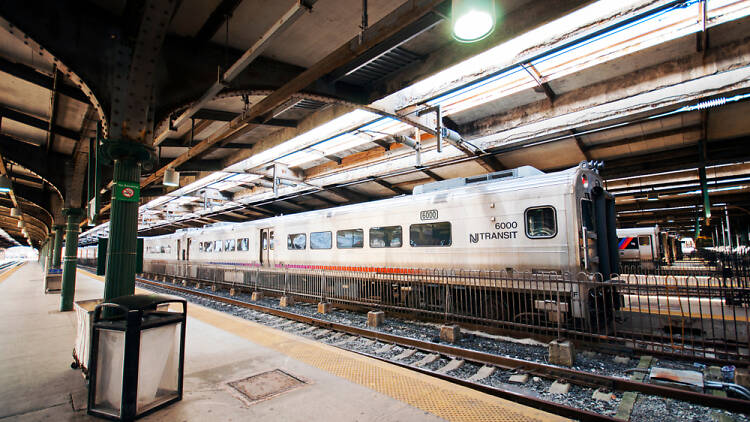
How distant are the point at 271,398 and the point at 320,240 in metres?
9.81

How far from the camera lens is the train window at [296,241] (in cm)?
1423

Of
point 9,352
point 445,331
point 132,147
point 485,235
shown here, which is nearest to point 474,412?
point 445,331

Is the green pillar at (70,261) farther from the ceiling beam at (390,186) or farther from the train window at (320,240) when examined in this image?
the ceiling beam at (390,186)

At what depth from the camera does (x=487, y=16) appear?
3.00m

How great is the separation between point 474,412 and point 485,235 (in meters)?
5.71

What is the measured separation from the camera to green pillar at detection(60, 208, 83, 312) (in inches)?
362

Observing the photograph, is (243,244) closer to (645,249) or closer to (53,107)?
(53,107)

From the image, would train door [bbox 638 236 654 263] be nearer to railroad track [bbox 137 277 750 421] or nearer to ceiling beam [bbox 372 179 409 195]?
ceiling beam [bbox 372 179 409 195]

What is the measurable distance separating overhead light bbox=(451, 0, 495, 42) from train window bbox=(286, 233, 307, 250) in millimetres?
11836

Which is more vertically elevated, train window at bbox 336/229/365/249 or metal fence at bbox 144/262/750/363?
train window at bbox 336/229/365/249

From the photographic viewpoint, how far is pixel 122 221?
4434mm

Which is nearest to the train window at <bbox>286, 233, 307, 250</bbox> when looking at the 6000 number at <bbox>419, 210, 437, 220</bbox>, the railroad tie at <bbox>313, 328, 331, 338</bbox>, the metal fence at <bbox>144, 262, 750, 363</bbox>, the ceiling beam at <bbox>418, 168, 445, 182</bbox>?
the metal fence at <bbox>144, 262, 750, 363</bbox>

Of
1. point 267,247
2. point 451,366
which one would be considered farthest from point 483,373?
point 267,247

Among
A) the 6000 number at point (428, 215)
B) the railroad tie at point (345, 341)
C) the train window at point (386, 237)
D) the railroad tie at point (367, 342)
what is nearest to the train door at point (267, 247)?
the train window at point (386, 237)
